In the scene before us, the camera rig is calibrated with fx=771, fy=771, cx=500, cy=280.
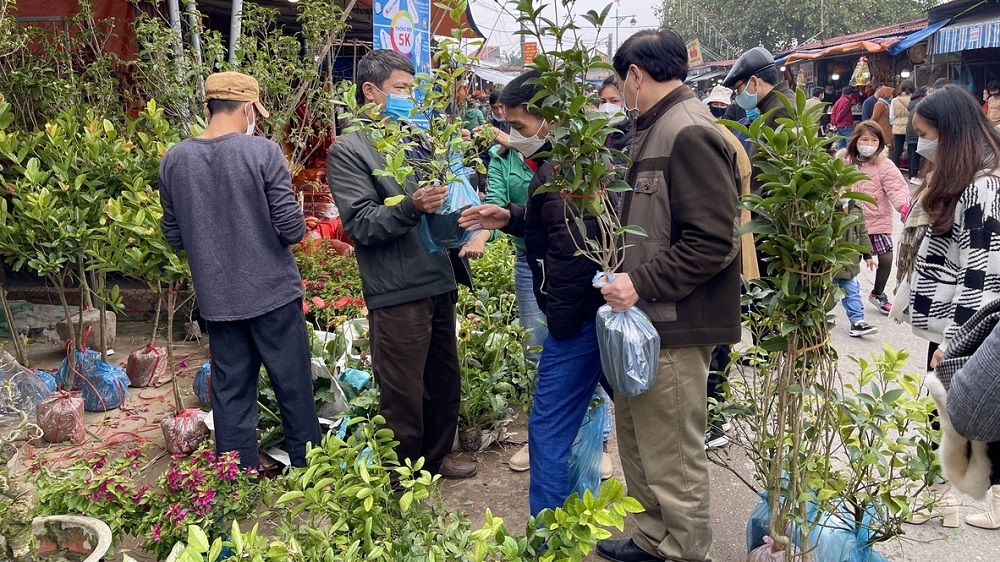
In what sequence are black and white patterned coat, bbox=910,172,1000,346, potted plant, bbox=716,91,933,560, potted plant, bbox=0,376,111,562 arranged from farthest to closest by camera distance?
black and white patterned coat, bbox=910,172,1000,346
potted plant, bbox=716,91,933,560
potted plant, bbox=0,376,111,562

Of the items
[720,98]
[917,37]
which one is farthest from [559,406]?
[917,37]

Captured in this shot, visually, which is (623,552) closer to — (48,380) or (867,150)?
(48,380)

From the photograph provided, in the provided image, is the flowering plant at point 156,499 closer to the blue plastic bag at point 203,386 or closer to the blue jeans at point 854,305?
the blue plastic bag at point 203,386

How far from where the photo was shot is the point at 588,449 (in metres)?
3.18

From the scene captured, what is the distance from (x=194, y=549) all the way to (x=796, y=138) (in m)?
1.98

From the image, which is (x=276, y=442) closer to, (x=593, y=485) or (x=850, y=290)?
(x=593, y=485)

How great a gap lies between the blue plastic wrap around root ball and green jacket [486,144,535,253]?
1242mm

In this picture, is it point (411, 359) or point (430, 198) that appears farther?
point (411, 359)

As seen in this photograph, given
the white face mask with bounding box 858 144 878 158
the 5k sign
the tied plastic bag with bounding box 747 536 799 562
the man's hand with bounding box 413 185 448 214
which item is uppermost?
the 5k sign

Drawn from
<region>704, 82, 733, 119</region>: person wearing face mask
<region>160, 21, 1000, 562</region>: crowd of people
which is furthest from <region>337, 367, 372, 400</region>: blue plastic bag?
<region>704, 82, 733, 119</region>: person wearing face mask

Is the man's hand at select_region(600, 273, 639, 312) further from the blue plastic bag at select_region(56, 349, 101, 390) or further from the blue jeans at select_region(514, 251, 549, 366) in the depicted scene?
the blue plastic bag at select_region(56, 349, 101, 390)

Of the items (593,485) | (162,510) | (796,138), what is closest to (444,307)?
(593,485)

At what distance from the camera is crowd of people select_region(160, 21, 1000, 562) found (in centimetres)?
262

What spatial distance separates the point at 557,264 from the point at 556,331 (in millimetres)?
254
